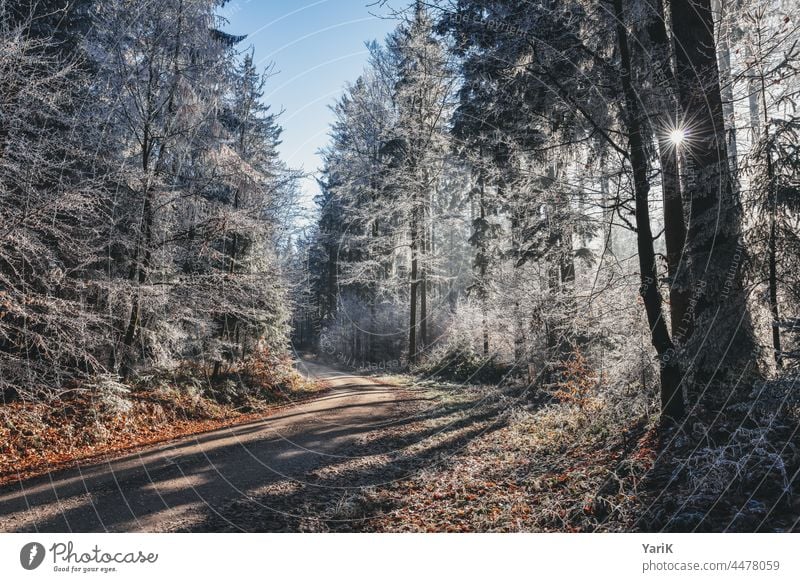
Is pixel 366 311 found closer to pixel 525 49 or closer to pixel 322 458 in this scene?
pixel 322 458

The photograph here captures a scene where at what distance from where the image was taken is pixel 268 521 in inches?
179

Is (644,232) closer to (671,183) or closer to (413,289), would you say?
(671,183)

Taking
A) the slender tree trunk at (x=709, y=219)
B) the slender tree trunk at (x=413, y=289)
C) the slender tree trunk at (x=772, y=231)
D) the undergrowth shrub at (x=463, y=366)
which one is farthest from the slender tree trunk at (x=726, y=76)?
the slender tree trunk at (x=413, y=289)

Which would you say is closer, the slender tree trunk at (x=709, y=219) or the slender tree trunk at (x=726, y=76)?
the slender tree trunk at (x=709, y=219)

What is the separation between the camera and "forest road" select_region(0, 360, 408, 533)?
4.67 meters

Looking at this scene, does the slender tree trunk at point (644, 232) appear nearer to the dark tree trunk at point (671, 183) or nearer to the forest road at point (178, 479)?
the dark tree trunk at point (671, 183)

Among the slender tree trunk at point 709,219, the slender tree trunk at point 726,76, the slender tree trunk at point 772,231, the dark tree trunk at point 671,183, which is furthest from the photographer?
the dark tree trunk at point 671,183

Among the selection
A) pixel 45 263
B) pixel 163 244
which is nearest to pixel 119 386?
pixel 45 263

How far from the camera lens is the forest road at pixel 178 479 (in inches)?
184

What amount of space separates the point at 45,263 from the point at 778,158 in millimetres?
11852

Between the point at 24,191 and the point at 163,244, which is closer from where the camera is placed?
the point at 24,191

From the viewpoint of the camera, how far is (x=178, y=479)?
600 centimetres

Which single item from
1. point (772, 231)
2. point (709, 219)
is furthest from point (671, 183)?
point (772, 231)

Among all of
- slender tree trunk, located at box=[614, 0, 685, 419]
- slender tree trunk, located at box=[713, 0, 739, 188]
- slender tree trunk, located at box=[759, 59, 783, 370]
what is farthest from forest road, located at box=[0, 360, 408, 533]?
slender tree trunk, located at box=[713, 0, 739, 188]
